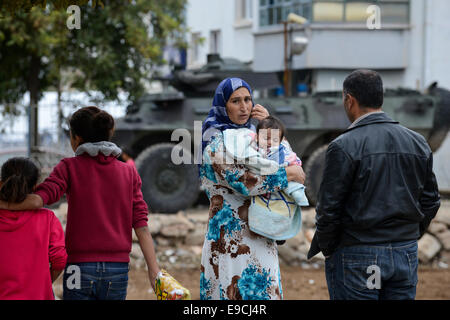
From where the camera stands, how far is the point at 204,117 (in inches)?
461

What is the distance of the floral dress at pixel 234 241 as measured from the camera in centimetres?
358

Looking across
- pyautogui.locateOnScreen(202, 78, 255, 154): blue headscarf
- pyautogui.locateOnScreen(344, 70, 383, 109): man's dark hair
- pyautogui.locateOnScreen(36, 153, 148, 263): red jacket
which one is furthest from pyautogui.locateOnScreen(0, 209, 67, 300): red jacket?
pyautogui.locateOnScreen(344, 70, 383, 109): man's dark hair

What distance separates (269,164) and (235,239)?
42 cm

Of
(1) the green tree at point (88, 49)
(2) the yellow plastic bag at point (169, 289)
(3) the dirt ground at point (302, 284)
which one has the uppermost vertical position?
(1) the green tree at point (88, 49)

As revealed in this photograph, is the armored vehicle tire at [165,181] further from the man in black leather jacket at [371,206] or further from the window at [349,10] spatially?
the window at [349,10]

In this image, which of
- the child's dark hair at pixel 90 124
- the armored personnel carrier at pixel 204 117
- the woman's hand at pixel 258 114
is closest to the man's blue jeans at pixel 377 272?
the woman's hand at pixel 258 114

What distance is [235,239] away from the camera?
3.65 m

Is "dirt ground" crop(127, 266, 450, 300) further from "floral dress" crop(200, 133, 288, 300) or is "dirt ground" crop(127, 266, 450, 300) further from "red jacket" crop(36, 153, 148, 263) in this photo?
"red jacket" crop(36, 153, 148, 263)

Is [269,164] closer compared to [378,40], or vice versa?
[269,164]

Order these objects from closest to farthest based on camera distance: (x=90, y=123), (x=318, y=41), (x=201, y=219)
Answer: (x=90, y=123)
(x=201, y=219)
(x=318, y=41)

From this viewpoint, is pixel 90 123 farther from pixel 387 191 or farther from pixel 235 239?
pixel 387 191

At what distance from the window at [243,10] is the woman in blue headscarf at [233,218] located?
20301 millimetres


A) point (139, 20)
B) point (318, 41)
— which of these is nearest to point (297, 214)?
point (139, 20)
